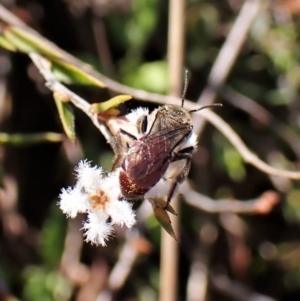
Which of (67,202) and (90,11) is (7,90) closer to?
(90,11)

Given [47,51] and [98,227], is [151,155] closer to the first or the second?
[98,227]

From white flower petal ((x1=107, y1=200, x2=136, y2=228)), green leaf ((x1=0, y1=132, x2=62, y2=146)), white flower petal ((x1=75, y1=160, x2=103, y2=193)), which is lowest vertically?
white flower petal ((x1=107, y1=200, x2=136, y2=228))

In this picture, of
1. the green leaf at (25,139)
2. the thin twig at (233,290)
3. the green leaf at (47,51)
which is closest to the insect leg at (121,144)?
the green leaf at (47,51)

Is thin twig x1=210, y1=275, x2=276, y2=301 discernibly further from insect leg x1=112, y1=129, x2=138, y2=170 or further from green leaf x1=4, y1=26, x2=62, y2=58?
insect leg x1=112, y1=129, x2=138, y2=170

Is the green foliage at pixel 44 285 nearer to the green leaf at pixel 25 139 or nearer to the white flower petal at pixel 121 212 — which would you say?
the green leaf at pixel 25 139

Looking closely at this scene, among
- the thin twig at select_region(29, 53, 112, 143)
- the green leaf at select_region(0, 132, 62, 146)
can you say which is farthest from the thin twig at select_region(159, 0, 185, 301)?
the thin twig at select_region(29, 53, 112, 143)

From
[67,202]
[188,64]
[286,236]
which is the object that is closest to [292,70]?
[188,64]

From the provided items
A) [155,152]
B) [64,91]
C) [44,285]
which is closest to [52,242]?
[44,285]
